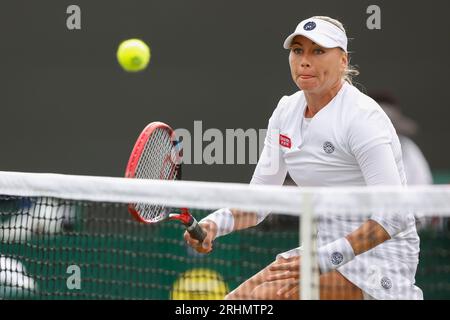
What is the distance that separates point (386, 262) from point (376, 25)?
4.31 m

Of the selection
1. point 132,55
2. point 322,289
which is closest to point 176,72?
point 132,55

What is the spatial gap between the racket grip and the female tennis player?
19 mm

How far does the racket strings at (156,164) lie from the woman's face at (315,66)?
2.06 ft

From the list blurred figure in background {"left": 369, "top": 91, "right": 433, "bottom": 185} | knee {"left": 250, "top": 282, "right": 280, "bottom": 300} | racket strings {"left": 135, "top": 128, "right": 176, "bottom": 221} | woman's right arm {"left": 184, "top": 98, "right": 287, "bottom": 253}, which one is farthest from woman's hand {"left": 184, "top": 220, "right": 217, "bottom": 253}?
blurred figure in background {"left": 369, "top": 91, "right": 433, "bottom": 185}

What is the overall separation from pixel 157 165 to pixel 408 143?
302cm

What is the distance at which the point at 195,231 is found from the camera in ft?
11.3

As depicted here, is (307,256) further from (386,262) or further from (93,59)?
(93,59)

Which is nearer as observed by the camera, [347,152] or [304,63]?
[347,152]

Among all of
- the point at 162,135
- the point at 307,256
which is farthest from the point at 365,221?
the point at 162,135

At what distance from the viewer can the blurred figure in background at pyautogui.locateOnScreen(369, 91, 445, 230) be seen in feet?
19.4

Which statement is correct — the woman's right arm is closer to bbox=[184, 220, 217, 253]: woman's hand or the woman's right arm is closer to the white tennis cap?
bbox=[184, 220, 217, 253]: woman's hand

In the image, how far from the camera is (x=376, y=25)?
7.30 m

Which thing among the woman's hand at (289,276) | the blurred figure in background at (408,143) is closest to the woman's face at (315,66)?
the woman's hand at (289,276)

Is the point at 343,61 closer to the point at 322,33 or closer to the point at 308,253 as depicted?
the point at 322,33
